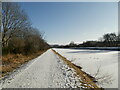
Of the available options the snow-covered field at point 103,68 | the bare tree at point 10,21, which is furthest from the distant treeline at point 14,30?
the snow-covered field at point 103,68

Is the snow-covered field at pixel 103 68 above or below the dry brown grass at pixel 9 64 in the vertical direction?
below

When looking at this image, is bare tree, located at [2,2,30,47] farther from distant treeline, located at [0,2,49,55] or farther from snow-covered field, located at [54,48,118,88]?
snow-covered field, located at [54,48,118,88]

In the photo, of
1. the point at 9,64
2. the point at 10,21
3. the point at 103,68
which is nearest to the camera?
the point at 103,68

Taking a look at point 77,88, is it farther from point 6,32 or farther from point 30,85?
point 6,32

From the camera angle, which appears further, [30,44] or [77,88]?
[30,44]

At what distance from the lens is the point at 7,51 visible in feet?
46.1

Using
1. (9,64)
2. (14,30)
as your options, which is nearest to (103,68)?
(9,64)

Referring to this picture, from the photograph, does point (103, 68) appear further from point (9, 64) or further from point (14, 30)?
point (14, 30)

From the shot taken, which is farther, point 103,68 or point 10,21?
point 10,21

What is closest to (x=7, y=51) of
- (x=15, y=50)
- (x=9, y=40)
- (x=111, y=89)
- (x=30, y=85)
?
(x=15, y=50)

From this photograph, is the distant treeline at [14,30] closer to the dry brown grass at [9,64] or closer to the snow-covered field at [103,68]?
the dry brown grass at [9,64]

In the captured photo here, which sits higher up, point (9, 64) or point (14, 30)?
point (14, 30)

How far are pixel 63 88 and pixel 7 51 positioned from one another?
1304 cm

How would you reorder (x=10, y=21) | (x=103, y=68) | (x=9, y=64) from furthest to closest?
1. (x=10, y=21)
2. (x=9, y=64)
3. (x=103, y=68)
